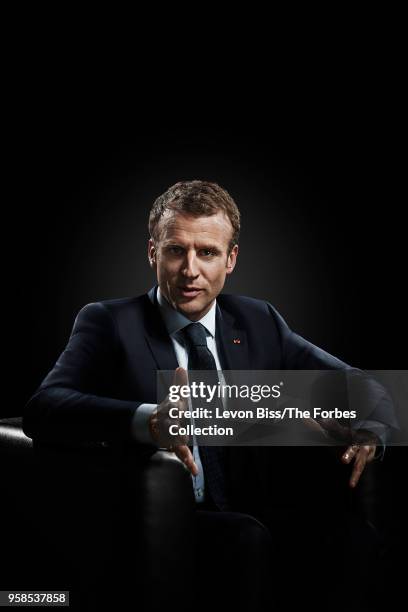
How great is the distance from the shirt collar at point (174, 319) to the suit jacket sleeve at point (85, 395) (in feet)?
0.62

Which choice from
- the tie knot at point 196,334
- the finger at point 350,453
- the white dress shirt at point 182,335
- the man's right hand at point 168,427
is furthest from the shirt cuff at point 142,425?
the finger at point 350,453

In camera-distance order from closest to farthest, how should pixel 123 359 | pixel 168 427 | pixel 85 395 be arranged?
1. pixel 168 427
2. pixel 85 395
3. pixel 123 359

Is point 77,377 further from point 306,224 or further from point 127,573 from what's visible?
point 306,224

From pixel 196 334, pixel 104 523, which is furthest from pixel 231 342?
pixel 104 523

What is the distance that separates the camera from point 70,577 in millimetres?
2262

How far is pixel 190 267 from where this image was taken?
2.58 meters

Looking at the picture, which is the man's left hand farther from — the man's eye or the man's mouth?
the man's eye

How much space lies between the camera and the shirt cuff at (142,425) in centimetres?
213

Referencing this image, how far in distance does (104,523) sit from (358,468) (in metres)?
0.80

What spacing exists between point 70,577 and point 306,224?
1.82 metres

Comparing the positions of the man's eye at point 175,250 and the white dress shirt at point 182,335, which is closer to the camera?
the white dress shirt at point 182,335

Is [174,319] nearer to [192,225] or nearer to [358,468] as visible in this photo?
[192,225]

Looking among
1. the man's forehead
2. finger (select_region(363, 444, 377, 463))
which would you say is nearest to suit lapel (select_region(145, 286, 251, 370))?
the man's forehead

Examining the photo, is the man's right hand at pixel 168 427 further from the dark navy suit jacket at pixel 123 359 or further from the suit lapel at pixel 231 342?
the suit lapel at pixel 231 342
